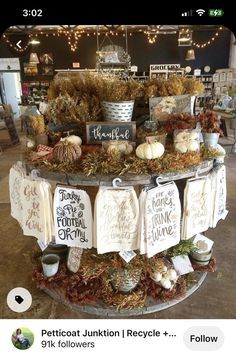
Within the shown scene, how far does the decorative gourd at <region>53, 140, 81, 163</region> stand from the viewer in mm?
1146

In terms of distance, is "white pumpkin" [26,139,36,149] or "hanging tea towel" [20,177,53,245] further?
"white pumpkin" [26,139,36,149]

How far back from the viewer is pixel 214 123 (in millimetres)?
1379

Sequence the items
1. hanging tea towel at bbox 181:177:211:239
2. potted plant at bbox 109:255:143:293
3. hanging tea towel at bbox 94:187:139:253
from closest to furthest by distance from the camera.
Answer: hanging tea towel at bbox 94:187:139:253 → hanging tea towel at bbox 181:177:211:239 → potted plant at bbox 109:255:143:293

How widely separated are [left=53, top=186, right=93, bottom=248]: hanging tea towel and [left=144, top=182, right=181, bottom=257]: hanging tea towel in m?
0.23

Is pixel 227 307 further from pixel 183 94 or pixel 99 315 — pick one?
pixel 183 94

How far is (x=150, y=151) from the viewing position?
1.11 meters

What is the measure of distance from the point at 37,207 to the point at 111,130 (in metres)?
0.44

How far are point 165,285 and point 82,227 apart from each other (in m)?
0.55

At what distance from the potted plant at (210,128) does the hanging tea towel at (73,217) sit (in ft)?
2.14

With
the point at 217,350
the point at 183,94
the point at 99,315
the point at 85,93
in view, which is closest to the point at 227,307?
the point at 99,315

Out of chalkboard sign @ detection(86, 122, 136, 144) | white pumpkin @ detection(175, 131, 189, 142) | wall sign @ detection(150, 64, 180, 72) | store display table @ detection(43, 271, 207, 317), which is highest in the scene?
wall sign @ detection(150, 64, 180, 72)

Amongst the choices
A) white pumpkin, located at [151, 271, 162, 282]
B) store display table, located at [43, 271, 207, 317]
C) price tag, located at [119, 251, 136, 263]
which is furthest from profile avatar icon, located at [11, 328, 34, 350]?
white pumpkin, located at [151, 271, 162, 282]

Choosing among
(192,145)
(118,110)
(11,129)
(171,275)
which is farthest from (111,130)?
(11,129)
